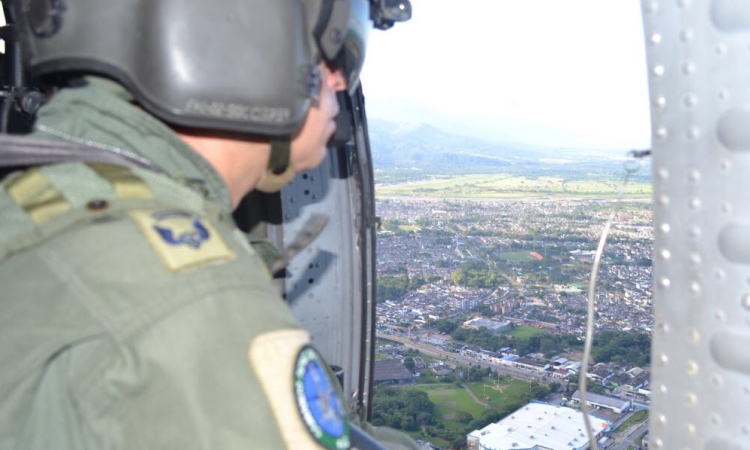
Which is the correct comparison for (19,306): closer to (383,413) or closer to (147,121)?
(147,121)

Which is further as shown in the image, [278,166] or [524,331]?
[524,331]

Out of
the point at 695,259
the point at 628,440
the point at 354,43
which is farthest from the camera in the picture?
the point at 628,440

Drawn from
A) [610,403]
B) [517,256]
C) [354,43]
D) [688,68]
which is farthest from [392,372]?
[688,68]

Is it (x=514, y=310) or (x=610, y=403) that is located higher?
(x=610, y=403)

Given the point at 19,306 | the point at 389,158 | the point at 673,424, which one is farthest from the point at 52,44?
the point at 389,158

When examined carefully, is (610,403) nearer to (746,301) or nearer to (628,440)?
(628,440)

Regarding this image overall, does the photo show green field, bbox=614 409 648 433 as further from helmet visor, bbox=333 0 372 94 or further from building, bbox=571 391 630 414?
helmet visor, bbox=333 0 372 94

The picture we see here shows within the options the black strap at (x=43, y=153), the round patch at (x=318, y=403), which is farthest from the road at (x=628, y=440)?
the black strap at (x=43, y=153)

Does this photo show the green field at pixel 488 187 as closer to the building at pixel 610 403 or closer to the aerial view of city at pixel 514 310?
the aerial view of city at pixel 514 310
